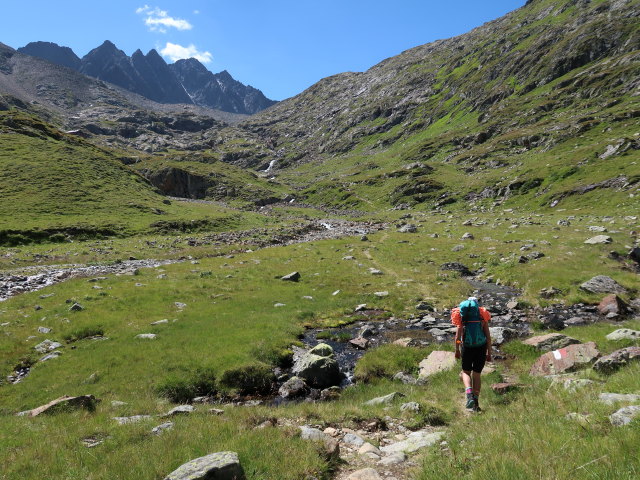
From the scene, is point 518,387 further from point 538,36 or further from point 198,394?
point 538,36

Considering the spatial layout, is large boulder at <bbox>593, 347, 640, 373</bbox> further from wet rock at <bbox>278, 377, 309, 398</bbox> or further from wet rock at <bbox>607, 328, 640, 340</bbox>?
wet rock at <bbox>278, 377, 309, 398</bbox>

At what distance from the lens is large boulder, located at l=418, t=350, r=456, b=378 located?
14.6m

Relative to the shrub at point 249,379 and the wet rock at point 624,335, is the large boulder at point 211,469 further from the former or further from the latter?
the wet rock at point 624,335

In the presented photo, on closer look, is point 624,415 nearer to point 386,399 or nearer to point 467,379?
point 467,379

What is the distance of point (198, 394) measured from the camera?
14922 millimetres

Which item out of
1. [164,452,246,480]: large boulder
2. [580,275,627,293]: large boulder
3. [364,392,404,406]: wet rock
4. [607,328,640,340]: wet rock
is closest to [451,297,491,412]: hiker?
[364,392,404,406]: wet rock

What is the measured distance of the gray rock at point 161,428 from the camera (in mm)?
9617

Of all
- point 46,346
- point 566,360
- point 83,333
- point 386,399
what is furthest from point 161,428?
point 83,333

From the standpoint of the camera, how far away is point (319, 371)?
1561 cm

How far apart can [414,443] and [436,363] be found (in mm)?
7022

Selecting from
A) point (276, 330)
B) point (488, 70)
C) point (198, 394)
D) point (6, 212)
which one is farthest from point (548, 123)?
point (6, 212)

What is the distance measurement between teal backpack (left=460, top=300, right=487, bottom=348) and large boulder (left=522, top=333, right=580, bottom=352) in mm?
5936

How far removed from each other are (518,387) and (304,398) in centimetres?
782

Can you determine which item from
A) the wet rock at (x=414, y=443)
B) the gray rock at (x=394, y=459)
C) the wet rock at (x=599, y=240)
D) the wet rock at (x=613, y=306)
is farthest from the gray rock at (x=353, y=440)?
the wet rock at (x=599, y=240)
